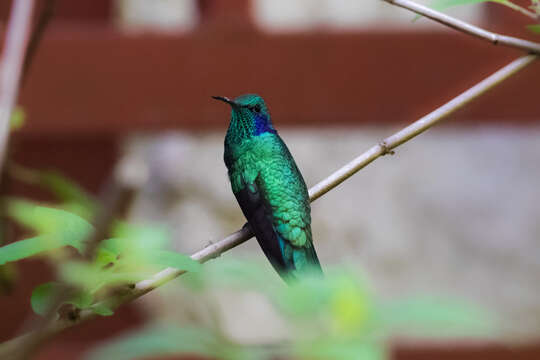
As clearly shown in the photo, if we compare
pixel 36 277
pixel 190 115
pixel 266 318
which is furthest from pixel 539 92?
pixel 266 318

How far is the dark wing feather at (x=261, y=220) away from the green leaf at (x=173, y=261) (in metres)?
0.10

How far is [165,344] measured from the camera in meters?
0.26

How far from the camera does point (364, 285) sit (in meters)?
0.32

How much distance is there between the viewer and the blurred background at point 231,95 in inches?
58.9

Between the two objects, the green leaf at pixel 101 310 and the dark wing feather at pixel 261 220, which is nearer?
the green leaf at pixel 101 310

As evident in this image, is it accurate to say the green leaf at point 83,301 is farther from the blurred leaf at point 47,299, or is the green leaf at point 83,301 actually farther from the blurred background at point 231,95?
the blurred background at point 231,95

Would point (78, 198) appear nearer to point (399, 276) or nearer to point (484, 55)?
point (484, 55)

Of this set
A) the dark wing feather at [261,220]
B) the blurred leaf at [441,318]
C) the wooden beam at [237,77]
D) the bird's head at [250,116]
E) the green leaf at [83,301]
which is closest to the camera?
the blurred leaf at [441,318]

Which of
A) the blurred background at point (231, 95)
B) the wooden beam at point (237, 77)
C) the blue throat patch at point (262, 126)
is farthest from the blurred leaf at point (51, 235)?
the wooden beam at point (237, 77)

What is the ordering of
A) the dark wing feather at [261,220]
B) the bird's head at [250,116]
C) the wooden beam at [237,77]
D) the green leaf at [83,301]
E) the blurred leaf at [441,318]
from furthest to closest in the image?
1. the wooden beam at [237,77]
2. the bird's head at [250,116]
3. the dark wing feather at [261,220]
4. the green leaf at [83,301]
5. the blurred leaf at [441,318]

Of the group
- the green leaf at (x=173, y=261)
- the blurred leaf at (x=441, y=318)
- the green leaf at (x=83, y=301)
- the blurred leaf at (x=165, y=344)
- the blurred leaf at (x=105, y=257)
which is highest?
the blurred leaf at (x=105, y=257)

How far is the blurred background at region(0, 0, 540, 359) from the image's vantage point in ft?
4.91

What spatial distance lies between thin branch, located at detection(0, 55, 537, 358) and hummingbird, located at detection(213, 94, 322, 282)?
0.10 ft

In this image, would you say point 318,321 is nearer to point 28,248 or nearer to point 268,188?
point 28,248
